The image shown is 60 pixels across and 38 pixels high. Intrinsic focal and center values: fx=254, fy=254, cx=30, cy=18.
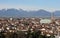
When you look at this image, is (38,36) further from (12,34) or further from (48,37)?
(12,34)

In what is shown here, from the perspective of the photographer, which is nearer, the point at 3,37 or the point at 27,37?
the point at 3,37

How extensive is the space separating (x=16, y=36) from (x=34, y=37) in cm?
194

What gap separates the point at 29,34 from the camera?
2866 cm

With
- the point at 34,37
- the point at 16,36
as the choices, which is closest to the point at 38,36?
the point at 34,37

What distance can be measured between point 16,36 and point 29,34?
1.98m

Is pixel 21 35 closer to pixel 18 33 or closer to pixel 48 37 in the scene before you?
pixel 18 33

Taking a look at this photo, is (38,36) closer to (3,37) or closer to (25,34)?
(25,34)

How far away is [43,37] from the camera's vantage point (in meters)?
27.3

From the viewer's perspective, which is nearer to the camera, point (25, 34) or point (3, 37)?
point (3, 37)

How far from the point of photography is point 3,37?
25688 millimetres

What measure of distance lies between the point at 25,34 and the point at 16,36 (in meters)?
1.71

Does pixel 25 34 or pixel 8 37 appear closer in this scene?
pixel 8 37

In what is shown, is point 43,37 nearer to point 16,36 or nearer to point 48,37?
point 48,37

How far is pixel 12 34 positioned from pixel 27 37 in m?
1.66
